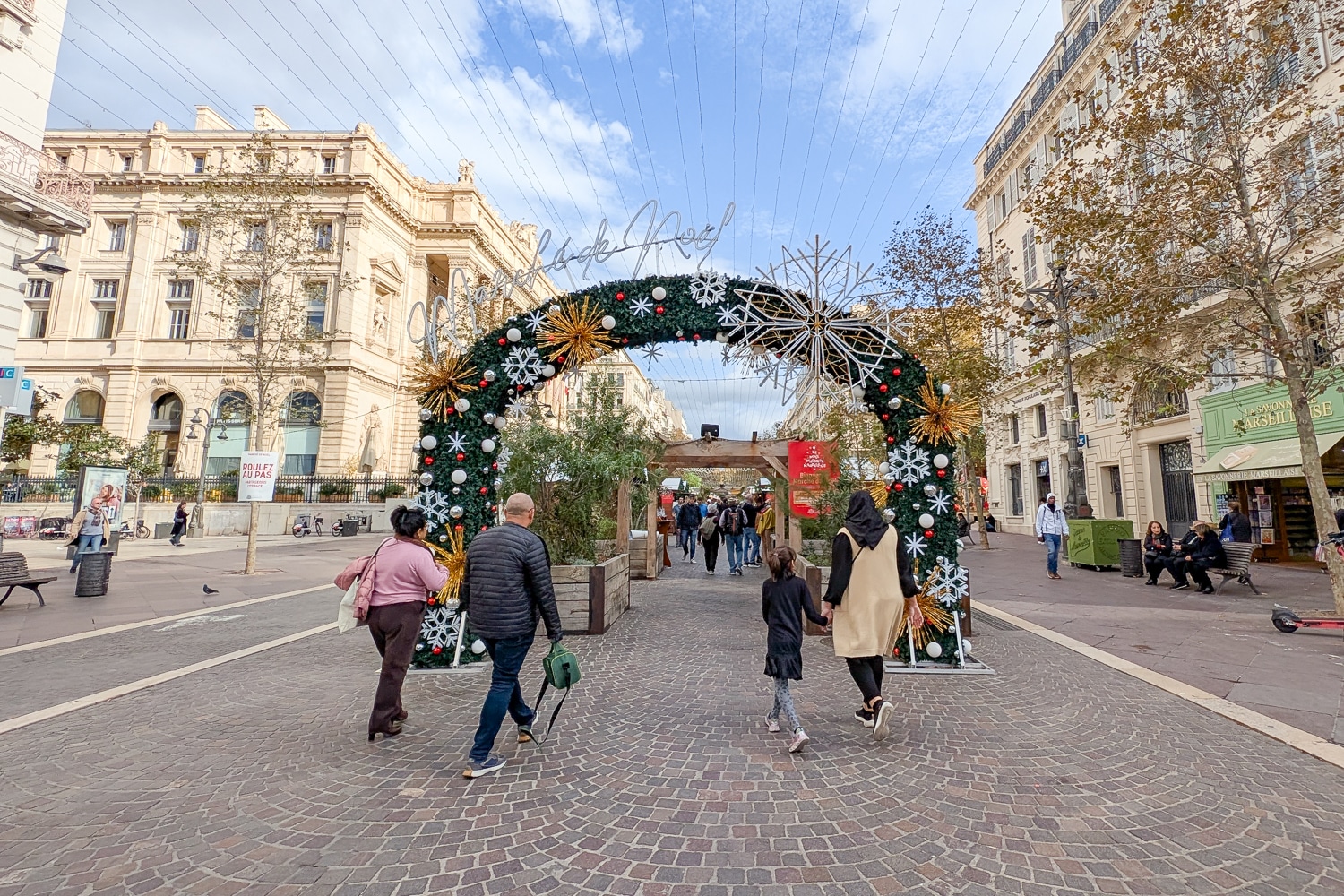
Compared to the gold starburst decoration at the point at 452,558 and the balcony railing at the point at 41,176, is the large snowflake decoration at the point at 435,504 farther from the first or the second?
the balcony railing at the point at 41,176

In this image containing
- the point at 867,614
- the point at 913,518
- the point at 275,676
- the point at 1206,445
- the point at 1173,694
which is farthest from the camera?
the point at 1206,445

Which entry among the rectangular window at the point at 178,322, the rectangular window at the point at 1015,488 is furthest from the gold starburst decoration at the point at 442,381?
the rectangular window at the point at 178,322

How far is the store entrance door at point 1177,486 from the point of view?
18.9m

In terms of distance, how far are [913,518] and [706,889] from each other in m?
4.51

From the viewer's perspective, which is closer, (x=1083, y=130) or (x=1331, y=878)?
(x=1331, y=878)

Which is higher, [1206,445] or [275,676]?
[1206,445]

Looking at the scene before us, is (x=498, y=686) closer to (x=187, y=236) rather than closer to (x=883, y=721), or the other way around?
(x=883, y=721)

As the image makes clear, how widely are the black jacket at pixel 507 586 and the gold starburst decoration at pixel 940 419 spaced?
161 inches

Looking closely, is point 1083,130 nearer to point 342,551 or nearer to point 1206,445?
point 1206,445

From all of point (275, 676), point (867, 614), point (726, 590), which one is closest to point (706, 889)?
point (867, 614)

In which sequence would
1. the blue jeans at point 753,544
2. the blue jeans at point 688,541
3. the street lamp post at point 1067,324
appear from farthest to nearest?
the blue jeans at point 688,541, the blue jeans at point 753,544, the street lamp post at point 1067,324

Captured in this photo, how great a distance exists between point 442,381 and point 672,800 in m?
4.66

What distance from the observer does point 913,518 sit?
6.32 meters

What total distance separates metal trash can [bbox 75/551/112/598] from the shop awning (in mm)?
21157
